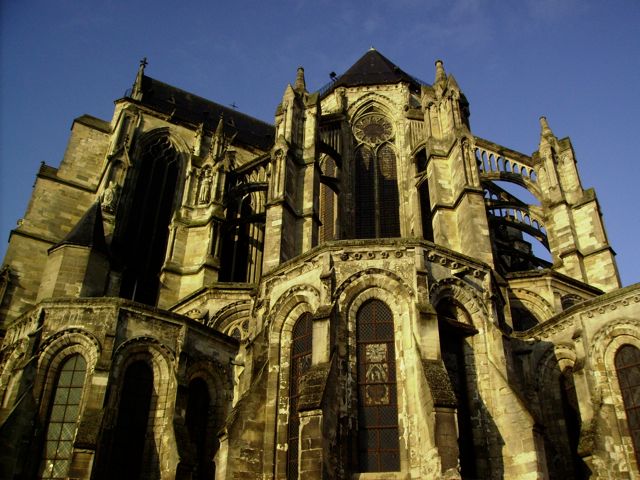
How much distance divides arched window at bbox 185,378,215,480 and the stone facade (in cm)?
4

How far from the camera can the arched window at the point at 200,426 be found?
15812 millimetres

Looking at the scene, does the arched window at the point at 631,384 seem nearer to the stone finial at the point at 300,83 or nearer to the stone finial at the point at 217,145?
the stone finial at the point at 300,83

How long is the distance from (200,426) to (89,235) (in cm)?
855

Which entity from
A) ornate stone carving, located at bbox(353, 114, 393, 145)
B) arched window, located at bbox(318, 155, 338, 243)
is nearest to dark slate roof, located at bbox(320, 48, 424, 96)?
ornate stone carving, located at bbox(353, 114, 393, 145)

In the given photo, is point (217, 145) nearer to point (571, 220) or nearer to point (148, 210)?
point (148, 210)

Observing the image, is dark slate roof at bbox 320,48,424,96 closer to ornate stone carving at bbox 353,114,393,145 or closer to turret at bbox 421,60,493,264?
ornate stone carving at bbox 353,114,393,145

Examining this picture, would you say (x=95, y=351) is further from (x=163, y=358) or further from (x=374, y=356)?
(x=374, y=356)

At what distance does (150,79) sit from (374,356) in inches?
1207

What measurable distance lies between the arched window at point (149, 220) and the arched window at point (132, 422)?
33.2 feet

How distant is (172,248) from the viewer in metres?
24.1

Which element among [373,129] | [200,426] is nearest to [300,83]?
[373,129]

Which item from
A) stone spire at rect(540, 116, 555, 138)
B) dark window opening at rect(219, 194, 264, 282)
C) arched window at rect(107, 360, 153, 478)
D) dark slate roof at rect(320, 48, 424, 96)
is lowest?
arched window at rect(107, 360, 153, 478)

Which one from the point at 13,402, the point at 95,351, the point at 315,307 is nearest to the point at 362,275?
the point at 315,307

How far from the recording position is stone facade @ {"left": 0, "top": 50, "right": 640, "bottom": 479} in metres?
12.1
